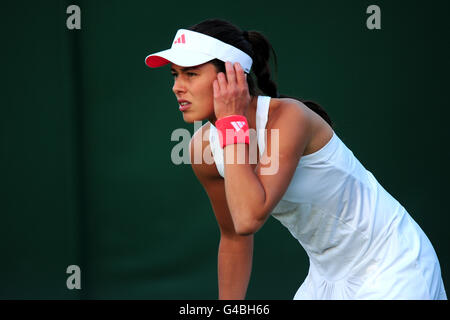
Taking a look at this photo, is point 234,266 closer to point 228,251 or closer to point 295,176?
point 228,251

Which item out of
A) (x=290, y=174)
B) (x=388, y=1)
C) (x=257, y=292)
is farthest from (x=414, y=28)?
(x=290, y=174)

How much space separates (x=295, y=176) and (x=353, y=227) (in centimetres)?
26

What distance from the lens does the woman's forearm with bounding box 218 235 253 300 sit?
236 cm

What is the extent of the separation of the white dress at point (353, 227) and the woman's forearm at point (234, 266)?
0.24 meters

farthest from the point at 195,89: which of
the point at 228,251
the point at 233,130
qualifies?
the point at 228,251

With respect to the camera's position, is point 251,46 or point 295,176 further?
point 251,46

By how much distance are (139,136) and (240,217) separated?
1810 millimetres

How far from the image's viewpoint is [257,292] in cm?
364

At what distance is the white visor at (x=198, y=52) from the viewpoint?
2.01 m

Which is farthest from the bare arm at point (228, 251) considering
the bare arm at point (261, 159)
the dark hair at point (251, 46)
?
the bare arm at point (261, 159)

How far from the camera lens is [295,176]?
6.80 ft

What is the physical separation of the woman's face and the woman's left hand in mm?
56

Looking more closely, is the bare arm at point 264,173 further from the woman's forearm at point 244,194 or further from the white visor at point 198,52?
the white visor at point 198,52

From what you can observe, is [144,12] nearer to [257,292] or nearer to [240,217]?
[257,292]
